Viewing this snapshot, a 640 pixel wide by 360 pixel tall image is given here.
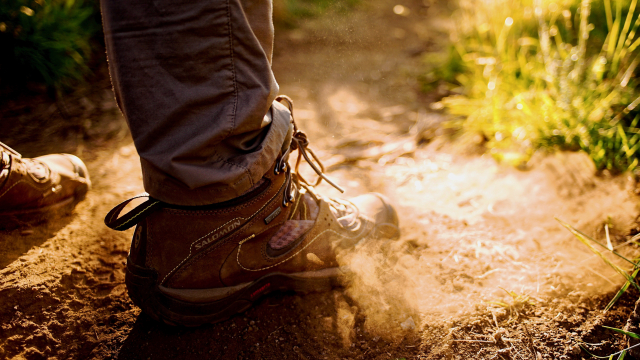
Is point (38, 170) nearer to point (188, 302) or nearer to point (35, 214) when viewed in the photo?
point (35, 214)

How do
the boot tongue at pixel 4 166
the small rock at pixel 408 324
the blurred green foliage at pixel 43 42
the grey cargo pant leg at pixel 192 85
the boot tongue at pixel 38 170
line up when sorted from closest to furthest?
1. the grey cargo pant leg at pixel 192 85
2. the small rock at pixel 408 324
3. the boot tongue at pixel 4 166
4. the boot tongue at pixel 38 170
5. the blurred green foliage at pixel 43 42

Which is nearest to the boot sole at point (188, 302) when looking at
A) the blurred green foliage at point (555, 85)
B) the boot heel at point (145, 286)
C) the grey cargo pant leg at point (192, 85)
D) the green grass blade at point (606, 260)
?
the boot heel at point (145, 286)

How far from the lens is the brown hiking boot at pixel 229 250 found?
3.45 ft

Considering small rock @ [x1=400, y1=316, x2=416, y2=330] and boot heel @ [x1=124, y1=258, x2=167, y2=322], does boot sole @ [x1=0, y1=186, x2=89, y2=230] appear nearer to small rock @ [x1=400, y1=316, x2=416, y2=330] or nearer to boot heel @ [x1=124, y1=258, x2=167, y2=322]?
boot heel @ [x1=124, y1=258, x2=167, y2=322]

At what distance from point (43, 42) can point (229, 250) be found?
7.50 feet

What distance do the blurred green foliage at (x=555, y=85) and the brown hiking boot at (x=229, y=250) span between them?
139cm

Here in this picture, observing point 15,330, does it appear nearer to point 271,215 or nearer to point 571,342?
point 271,215

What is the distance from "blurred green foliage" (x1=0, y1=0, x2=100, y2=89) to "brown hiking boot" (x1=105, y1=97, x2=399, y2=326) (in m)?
2.01

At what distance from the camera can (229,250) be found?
3.63 feet

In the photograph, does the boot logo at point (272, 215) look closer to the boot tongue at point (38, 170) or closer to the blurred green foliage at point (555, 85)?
the boot tongue at point (38, 170)

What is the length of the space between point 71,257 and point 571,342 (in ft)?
5.54

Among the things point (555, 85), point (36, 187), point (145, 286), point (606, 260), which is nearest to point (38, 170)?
point (36, 187)

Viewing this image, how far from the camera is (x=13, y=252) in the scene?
1.29 m

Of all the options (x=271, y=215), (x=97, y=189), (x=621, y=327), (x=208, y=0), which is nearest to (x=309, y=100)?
(x=97, y=189)
